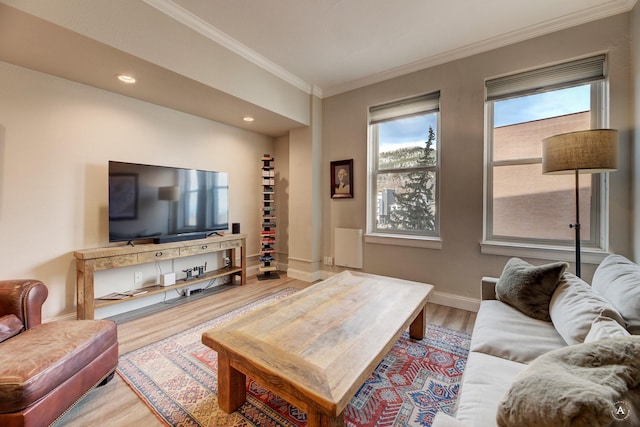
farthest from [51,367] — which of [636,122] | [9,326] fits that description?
[636,122]

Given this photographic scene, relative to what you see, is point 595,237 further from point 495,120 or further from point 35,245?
point 35,245

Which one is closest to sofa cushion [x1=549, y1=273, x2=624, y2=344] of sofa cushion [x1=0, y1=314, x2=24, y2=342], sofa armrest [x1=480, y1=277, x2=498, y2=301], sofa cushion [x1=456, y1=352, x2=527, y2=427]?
sofa cushion [x1=456, y1=352, x2=527, y2=427]

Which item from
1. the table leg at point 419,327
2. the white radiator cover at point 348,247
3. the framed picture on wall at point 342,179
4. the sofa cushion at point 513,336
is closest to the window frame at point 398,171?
the white radiator cover at point 348,247

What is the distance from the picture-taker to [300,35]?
261cm

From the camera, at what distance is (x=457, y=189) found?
112 inches

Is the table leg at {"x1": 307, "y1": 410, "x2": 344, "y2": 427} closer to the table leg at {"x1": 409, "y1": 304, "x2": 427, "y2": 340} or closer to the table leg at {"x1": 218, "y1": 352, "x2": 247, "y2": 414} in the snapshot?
the table leg at {"x1": 218, "y1": 352, "x2": 247, "y2": 414}

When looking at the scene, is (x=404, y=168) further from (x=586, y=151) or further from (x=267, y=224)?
(x=267, y=224)

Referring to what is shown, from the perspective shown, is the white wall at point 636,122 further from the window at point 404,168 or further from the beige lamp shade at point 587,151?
the window at point 404,168

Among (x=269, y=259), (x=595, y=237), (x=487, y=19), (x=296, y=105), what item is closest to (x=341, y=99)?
(x=296, y=105)

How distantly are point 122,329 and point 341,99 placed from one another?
3.71 metres

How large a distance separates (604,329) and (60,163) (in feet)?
12.7

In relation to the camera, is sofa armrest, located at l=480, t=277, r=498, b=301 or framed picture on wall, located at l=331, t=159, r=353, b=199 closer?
sofa armrest, located at l=480, t=277, r=498, b=301

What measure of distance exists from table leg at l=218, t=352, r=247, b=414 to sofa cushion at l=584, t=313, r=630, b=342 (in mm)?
1625

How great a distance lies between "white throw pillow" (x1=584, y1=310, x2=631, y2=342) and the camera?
95 centimetres
